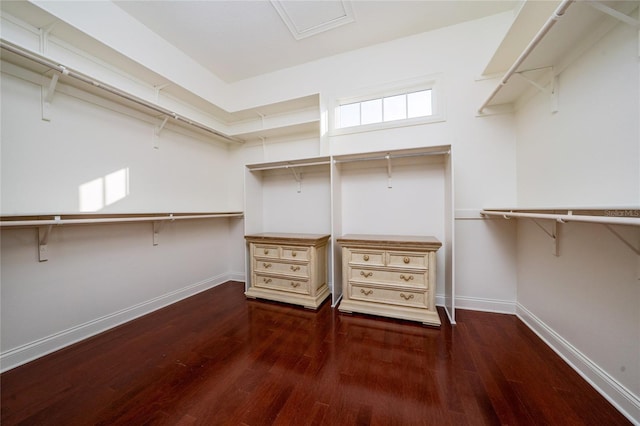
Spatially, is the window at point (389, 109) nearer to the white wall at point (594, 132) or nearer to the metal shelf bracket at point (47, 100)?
the white wall at point (594, 132)

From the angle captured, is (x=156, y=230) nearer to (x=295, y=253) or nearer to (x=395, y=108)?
(x=295, y=253)

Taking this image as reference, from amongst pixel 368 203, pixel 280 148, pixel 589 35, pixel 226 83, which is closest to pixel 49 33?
pixel 226 83

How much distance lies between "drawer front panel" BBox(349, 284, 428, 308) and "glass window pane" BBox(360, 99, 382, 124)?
2.03 meters

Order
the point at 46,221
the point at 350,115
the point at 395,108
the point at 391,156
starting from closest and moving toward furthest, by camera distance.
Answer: the point at 46,221 < the point at 391,156 < the point at 395,108 < the point at 350,115

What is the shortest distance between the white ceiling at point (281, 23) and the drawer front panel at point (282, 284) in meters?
2.86

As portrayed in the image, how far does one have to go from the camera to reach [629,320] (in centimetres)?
112

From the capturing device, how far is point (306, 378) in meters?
1.39

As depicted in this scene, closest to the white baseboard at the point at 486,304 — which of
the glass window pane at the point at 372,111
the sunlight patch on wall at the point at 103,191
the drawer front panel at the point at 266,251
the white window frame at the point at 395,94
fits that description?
the white window frame at the point at 395,94

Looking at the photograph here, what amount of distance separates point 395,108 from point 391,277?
2.02 m

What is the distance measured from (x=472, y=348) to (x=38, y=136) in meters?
3.80

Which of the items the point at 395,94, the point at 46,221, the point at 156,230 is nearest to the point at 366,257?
the point at 395,94

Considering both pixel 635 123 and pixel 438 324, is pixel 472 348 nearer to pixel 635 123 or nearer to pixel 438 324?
pixel 438 324

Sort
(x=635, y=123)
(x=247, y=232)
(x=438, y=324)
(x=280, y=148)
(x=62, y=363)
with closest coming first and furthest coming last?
(x=635, y=123) → (x=62, y=363) → (x=438, y=324) → (x=247, y=232) → (x=280, y=148)

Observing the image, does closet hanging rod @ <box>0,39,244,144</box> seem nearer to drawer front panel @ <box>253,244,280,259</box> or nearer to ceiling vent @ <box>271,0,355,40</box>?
ceiling vent @ <box>271,0,355,40</box>
